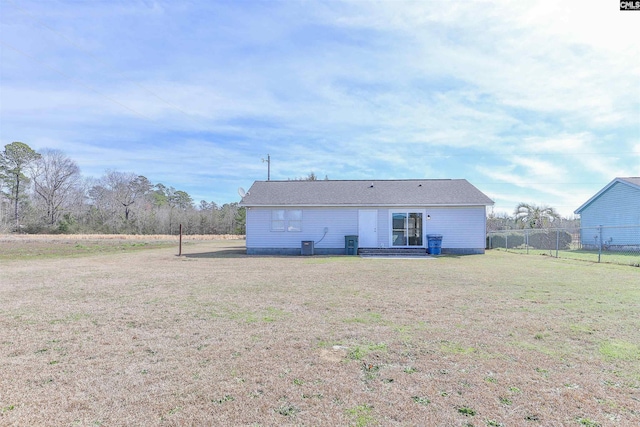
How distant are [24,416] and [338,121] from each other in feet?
75.1

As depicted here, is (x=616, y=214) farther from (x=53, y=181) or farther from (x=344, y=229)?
(x=53, y=181)

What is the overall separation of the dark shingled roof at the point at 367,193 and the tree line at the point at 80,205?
27259 mm

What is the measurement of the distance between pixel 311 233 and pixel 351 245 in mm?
2121

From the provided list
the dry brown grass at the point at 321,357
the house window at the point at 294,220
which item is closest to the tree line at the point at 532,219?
the house window at the point at 294,220

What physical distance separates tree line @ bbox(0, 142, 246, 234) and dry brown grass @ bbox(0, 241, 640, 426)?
4022 cm

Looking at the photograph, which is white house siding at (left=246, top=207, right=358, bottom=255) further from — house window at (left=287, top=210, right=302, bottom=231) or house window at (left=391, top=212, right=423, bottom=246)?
house window at (left=391, top=212, right=423, bottom=246)

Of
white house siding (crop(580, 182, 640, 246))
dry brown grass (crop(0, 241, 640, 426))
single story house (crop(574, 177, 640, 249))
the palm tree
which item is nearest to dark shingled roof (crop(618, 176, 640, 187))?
single story house (crop(574, 177, 640, 249))

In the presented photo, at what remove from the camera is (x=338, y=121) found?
23.6 meters

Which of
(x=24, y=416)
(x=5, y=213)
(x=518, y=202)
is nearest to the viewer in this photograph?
(x=24, y=416)

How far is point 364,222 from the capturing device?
17109mm

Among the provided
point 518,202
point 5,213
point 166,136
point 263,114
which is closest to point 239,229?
point 166,136

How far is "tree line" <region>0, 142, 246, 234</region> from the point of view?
45969 mm

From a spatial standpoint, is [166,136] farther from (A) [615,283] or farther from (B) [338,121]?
(A) [615,283]

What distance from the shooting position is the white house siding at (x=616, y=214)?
19875 mm
